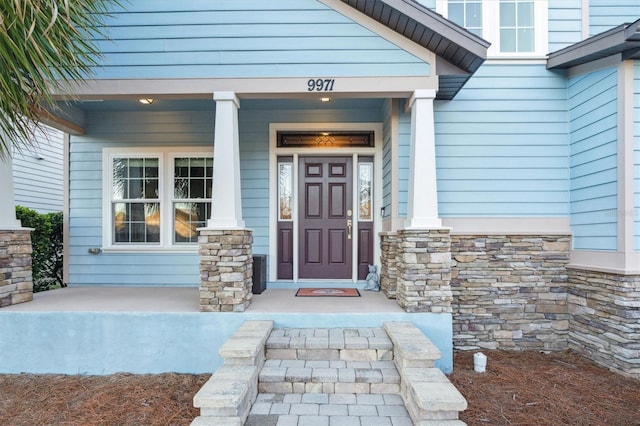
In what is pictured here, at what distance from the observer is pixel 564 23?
15.5ft

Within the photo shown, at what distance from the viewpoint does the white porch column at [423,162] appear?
390cm

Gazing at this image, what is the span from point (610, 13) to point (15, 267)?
7.83m

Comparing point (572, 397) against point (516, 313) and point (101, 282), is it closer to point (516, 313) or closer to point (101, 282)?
point (516, 313)

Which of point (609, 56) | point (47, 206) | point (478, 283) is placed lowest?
point (478, 283)

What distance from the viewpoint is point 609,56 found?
3975 mm

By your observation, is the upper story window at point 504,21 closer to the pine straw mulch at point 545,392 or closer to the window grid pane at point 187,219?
the pine straw mulch at point 545,392

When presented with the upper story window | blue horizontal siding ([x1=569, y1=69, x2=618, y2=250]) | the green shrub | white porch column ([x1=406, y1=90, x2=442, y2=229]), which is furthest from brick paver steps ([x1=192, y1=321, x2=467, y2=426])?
the green shrub

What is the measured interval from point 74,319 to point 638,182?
232 inches

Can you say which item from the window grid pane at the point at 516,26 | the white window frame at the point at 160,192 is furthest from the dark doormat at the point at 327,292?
the window grid pane at the point at 516,26

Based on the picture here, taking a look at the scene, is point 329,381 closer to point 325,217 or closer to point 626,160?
point 325,217

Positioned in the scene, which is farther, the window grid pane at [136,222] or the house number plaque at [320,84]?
the window grid pane at [136,222]

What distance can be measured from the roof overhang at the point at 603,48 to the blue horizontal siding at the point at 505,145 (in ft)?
0.77

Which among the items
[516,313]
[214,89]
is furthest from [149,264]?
[516,313]

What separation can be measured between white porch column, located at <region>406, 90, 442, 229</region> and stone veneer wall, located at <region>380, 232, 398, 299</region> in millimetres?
603
